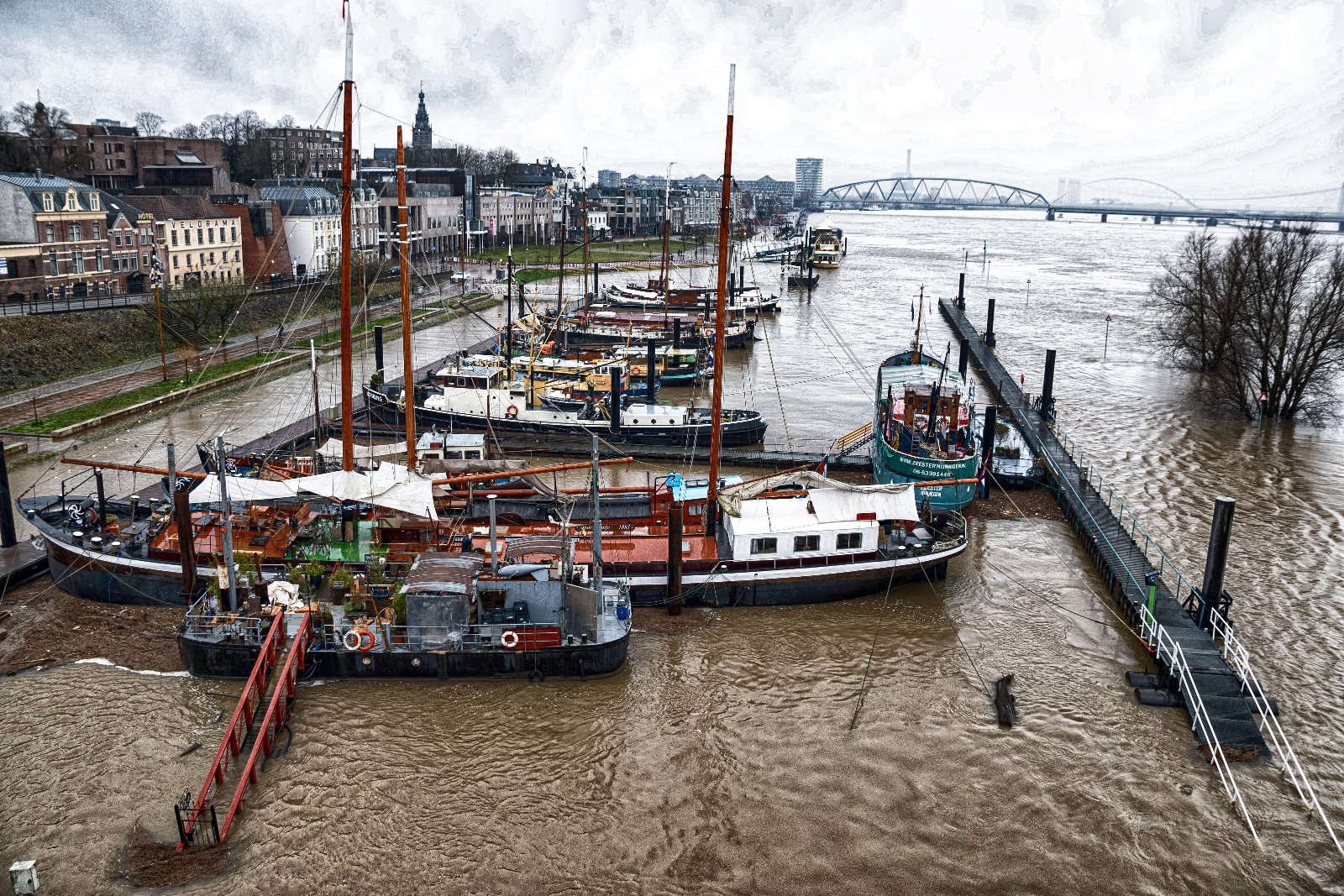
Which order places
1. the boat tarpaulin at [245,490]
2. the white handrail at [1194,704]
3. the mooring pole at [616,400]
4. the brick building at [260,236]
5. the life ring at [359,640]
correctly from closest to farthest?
the white handrail at [1194,704], the life ring at [359,640], the boat tarpaulin at [245,490], the mooring pole at [616,400], the brick building at [260,236]

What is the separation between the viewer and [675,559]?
26203 millimetres

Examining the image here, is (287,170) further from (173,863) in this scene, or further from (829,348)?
(173,863)

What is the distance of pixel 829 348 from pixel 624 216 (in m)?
121

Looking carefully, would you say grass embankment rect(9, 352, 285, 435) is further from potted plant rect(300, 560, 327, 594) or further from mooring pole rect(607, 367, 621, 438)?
potted plant rect(300, 560, 327, 594)

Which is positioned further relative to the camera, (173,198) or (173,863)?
(173,198)

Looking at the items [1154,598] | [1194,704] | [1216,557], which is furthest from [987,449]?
[1194,704]

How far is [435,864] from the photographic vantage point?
58.0ft

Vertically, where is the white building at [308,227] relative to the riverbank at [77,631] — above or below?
above

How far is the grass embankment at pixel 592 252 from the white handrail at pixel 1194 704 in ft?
338

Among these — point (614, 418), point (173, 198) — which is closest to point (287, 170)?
point (173, 198)

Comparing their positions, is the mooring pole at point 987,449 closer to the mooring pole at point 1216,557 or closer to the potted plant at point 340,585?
the mooring pole at point 1216,557

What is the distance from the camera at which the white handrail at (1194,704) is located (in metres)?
19.3

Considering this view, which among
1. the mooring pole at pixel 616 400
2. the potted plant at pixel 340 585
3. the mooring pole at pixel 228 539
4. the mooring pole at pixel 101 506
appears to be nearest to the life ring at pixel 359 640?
the potted plant at pixel 340 585

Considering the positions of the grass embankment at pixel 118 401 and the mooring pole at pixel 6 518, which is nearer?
the mooring pole at pixel 6 518
